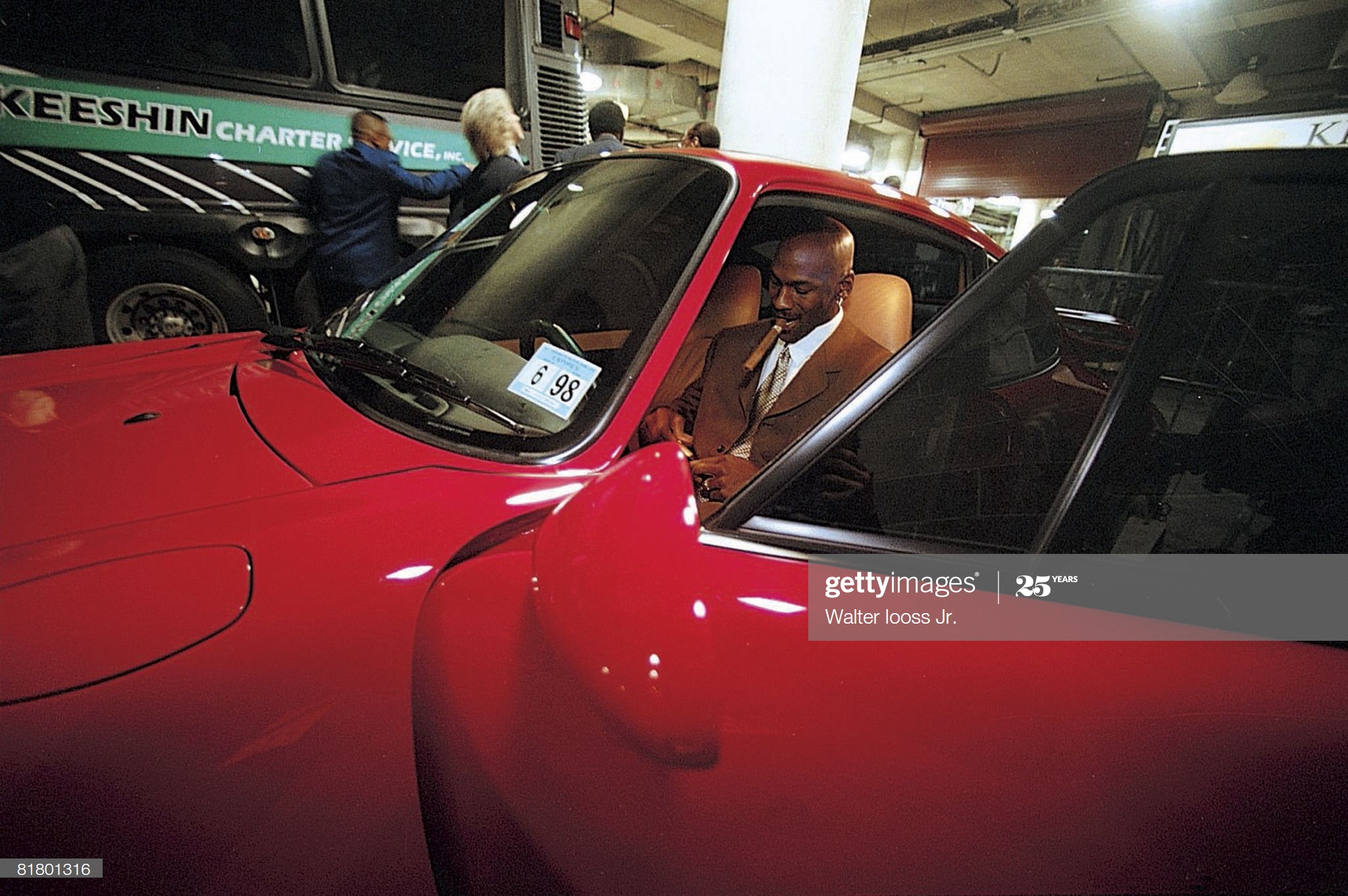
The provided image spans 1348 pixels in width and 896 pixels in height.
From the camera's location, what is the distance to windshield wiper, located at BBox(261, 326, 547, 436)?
3.87 feet

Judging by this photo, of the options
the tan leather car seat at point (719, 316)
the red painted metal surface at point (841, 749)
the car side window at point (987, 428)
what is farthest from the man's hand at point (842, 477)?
the tan leather car seat at point (719, 316)

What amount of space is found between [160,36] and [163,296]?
1.38m

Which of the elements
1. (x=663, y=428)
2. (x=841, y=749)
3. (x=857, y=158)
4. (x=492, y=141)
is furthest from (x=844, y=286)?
(x=857, y=158)

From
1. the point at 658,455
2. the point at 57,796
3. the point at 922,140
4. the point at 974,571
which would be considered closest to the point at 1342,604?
the point at 974,571

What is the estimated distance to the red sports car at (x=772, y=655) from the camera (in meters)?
0.60

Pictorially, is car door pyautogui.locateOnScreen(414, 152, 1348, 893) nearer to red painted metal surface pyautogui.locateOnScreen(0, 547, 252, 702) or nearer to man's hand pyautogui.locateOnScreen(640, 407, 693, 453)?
red painted metal surface pyautogui.locateOnScreen(0, 547, 252, 702)

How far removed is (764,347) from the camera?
179 cm

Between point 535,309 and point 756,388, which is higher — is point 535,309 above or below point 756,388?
above

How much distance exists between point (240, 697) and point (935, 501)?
99 centimetres

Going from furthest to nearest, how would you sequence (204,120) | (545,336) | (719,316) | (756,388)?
(204,120), (719,316), (756,388), (545,336)

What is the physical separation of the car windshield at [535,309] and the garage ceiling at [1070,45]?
30.5 ft

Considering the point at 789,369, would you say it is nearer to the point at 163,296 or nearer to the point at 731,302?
the point at 731,302

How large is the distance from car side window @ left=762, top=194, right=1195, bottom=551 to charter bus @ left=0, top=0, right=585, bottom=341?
3.90 meters

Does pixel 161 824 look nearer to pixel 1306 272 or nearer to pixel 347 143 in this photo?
pixel 1306 272
